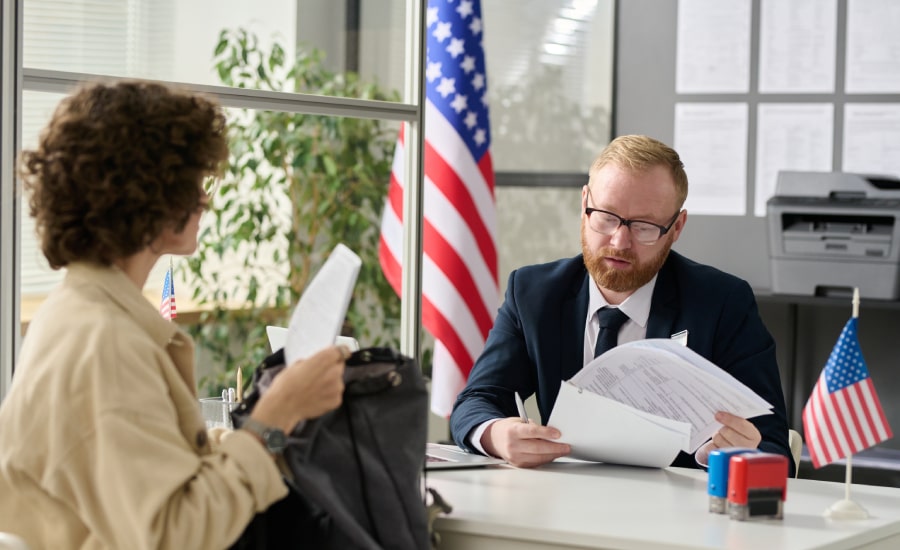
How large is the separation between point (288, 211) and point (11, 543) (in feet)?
10.1

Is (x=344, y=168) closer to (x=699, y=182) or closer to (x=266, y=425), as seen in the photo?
(x=699, y=182)

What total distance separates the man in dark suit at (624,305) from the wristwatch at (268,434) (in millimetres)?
810

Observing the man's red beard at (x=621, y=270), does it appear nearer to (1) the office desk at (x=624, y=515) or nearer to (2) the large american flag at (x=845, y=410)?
(1) the office desk at (x=624, y=515)

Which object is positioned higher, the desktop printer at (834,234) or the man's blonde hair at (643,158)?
the man's blonde hair at (643,158)

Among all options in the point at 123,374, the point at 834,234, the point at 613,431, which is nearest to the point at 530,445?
the point at 613,431

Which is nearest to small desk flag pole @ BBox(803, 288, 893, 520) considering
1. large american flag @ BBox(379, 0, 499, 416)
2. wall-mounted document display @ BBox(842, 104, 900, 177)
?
large american flag @ BBox(379, 0, 499, 416)

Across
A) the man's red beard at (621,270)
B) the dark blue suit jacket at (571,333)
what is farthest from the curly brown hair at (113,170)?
the man's red beard at (621,270)

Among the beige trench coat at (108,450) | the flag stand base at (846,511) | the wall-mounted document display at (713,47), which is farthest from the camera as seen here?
the wall-mounted document display at (713,47)

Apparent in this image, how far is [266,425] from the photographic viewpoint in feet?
4.96

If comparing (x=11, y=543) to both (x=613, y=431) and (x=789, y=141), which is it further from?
(x=789, y=141)

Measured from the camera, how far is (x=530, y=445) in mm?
2090

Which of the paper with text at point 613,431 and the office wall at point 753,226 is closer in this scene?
the paper with text at point 613,431

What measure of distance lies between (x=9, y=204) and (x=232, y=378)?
66.0 inches

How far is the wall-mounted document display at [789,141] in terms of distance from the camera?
4297 millimetres
